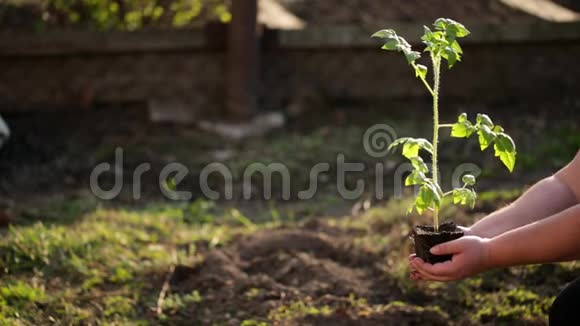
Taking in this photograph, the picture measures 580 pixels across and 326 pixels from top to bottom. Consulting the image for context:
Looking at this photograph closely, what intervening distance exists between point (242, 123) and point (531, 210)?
384 centimetres

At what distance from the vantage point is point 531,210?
2.60 meters

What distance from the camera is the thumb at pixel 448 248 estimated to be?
233 centimetres

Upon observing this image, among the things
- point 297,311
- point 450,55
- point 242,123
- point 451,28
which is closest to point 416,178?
point 450,55

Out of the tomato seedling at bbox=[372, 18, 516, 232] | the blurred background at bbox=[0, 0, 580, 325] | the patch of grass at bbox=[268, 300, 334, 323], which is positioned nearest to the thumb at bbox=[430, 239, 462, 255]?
the tomato seedling at bbox=[372, 18, 516, 232]

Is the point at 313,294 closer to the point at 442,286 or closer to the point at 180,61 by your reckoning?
the point at 442,286

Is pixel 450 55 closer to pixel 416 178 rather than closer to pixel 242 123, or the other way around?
pixel 416 178

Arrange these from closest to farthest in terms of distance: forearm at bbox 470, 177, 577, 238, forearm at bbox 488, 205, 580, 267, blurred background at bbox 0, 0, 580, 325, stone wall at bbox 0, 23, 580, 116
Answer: forearm at bbox 488, 205, 580, 267, forearm at bbox 470, 177, 577, 238, blurred background at bbox 0, 0, 580, 325, stone wall at bbox 0, 23, 580, 116

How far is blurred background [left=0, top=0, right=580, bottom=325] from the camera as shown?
367 cm

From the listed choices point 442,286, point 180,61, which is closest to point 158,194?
point 180,61

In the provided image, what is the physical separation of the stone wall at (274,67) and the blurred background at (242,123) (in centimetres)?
1

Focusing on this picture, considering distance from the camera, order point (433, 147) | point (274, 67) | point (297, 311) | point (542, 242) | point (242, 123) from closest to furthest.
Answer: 1. point (542, 242)
2. point (433, 147)
3. point (297, 311)
4. point (242, 123)
5. point (274, 67)

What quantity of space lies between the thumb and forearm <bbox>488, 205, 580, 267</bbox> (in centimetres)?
9

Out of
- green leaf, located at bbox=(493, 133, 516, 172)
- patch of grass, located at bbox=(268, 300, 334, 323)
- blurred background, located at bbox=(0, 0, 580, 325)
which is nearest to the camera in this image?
green leaf, located at bbox=(493, 133, 516, 172)

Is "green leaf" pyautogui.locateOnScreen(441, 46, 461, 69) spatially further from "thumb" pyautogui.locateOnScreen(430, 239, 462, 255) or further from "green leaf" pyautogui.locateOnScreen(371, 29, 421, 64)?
"thumb" pyautogui.locateOnScreen(430, 239, 462, 255)
